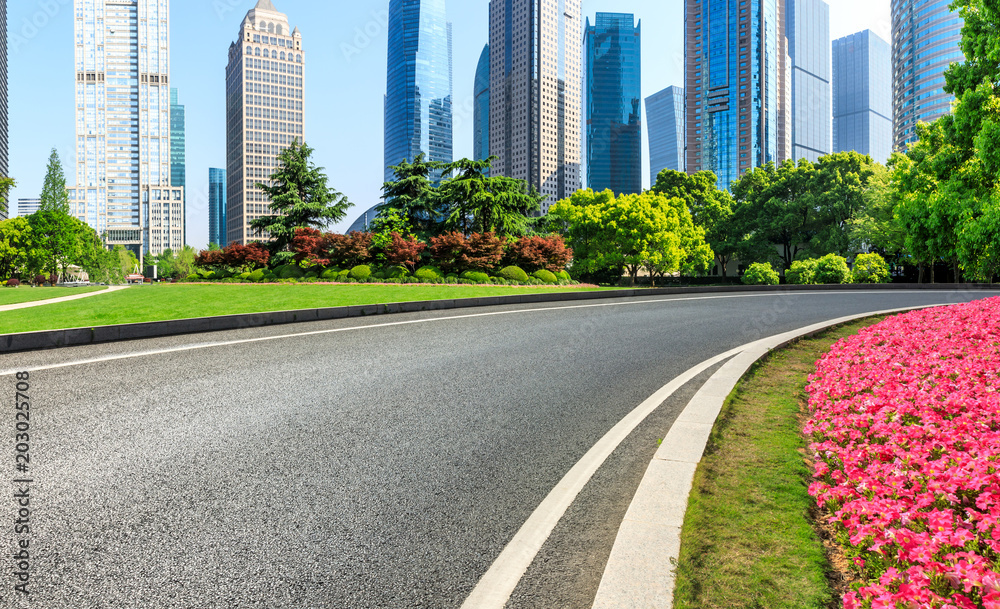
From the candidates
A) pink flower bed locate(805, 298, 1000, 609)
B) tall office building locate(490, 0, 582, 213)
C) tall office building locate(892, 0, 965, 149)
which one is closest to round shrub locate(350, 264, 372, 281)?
pink flower bed locate(805, 298, 1000, 609)

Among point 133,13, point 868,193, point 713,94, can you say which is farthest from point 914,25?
point 133,13

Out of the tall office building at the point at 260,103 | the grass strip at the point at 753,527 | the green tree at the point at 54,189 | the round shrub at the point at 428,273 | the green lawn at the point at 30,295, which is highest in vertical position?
the tall office building at the point at 260,103

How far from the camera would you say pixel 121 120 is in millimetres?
185875

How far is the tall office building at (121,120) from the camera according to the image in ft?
603

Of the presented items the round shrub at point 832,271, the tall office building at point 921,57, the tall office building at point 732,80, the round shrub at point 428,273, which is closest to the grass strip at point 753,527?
the round shrub at point 428,273

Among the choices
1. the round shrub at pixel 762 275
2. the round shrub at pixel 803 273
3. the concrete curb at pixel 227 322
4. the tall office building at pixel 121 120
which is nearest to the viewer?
the concrete curb at pixel 227 322

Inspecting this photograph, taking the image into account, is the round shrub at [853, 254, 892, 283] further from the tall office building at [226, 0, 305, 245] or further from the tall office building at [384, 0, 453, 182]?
the tall office building at [384, 0, 453, 182]

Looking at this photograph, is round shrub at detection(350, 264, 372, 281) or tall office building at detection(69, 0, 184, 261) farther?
tall office building at detection(69, 0, 184, 261)

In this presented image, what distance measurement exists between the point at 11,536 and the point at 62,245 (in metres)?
73.9

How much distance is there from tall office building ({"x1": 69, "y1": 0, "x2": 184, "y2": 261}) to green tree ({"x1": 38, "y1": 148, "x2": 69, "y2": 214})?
412ft

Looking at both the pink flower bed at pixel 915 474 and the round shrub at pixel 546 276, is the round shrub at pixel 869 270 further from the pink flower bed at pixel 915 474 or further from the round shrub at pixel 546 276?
the pink flower bed at pixel 915 474

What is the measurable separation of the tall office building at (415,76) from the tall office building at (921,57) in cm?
12724

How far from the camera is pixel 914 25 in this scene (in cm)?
13612

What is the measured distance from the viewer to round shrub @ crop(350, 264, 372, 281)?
108 ft
